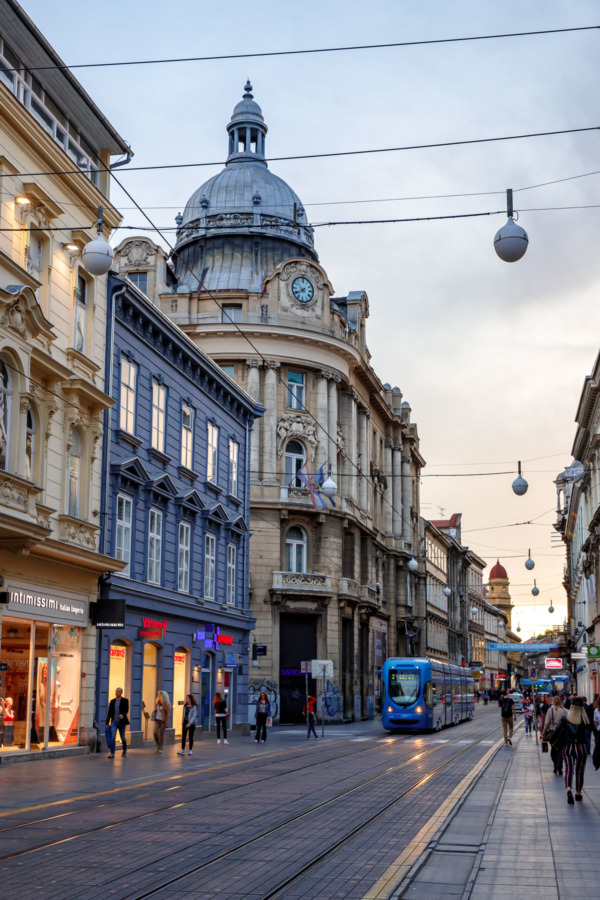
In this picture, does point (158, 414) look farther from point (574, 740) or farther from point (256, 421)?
point (256, 421)

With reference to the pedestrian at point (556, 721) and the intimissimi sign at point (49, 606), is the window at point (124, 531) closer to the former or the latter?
the intimissimi sign at point (49, 606)

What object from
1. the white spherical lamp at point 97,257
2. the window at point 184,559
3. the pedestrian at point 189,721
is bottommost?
the pedestrian at point 189,721

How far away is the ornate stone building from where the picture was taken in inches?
2127

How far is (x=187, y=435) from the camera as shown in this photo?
3647cm

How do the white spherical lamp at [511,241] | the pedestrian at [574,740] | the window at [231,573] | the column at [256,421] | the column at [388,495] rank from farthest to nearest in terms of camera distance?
the column at [388,495] < the column at [256,421] < the window at [231,573] < the pedestrian at [574,740] < the white spherical lamp at [511,241]

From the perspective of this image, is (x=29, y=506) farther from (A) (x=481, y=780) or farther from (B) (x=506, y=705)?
(B) (x=506, y=705)

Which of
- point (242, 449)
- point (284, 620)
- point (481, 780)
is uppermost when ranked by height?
point (242, 449)

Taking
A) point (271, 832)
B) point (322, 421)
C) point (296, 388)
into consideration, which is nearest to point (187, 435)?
point (296, 388)

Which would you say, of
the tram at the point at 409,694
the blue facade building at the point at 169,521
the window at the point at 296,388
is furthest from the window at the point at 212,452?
the window at the point at 296,388

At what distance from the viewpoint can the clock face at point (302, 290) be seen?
56.7 metres

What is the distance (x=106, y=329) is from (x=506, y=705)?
17.2 m

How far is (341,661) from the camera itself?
5750cm

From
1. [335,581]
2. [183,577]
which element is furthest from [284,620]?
[183,577]

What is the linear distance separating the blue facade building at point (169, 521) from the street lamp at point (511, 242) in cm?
1521
